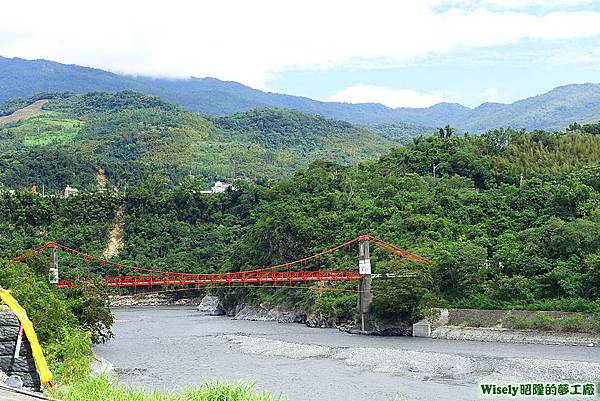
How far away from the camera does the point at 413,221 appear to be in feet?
135

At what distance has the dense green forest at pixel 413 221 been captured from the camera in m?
33.9

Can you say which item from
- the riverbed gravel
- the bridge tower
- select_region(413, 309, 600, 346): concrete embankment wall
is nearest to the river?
the riverbed gravel

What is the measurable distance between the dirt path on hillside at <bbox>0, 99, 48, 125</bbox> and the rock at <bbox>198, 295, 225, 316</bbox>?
105 m

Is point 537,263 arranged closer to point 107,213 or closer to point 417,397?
point 417,397

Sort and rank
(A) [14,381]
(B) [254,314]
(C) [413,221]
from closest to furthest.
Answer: (A) [14,381], (C) [413,221], (B) [254,314]

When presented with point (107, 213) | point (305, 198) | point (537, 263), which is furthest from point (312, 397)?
point (107, 213)

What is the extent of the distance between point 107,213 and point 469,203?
106 feet

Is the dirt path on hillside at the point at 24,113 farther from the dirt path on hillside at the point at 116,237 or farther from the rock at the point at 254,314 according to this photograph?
the rock at the point at 254,314

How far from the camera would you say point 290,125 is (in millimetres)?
130250

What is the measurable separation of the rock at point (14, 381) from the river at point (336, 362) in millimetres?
9500

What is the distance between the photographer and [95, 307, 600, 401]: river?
21.8 m

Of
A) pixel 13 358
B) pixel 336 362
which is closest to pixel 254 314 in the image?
pixel 336 362

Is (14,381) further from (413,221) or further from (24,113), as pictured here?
(24,113)

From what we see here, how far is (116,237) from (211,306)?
1794cm
